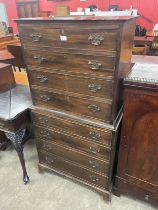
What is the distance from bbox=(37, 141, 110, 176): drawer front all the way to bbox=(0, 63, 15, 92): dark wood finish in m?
0.73

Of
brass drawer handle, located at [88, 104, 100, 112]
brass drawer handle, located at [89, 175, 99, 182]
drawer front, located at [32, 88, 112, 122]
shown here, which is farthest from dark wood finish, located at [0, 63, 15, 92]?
brass drawer handle, located at [89, 175, 99, 182]

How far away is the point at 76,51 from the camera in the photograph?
3.95 ft

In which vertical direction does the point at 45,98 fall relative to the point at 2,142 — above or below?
above

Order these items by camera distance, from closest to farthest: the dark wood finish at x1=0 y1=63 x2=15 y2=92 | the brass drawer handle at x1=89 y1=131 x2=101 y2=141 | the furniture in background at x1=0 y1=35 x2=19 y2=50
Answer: the brass drawer handle at x1=89 y1=131 x2=101 y2=141 < the dark wood finish at x1=0 y1=63 x2=15 y2=92 < the furniture in background at x1=0 y1=35 x2=19 y2=50

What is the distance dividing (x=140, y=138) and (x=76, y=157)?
0.62m

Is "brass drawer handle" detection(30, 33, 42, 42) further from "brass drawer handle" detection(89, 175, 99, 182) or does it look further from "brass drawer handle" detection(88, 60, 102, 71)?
"brass drawer handle" detection(89, 175, 99, 182)

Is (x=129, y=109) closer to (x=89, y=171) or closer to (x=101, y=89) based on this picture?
(x=101, y=89)

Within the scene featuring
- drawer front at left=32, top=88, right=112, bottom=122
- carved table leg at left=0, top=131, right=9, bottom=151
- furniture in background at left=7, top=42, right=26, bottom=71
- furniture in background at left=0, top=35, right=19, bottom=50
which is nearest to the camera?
drawer front at left=32, top=88, right=112, bottom=122

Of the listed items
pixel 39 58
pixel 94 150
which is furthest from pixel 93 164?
pixel 39 58

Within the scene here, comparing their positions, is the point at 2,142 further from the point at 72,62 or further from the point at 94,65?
the point at 94,65

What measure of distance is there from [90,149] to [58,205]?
2.12 feet

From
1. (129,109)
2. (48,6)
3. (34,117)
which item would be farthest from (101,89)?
(48,6)

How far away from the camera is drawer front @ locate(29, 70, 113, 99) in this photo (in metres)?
1.25

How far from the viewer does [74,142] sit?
162 centimetres
